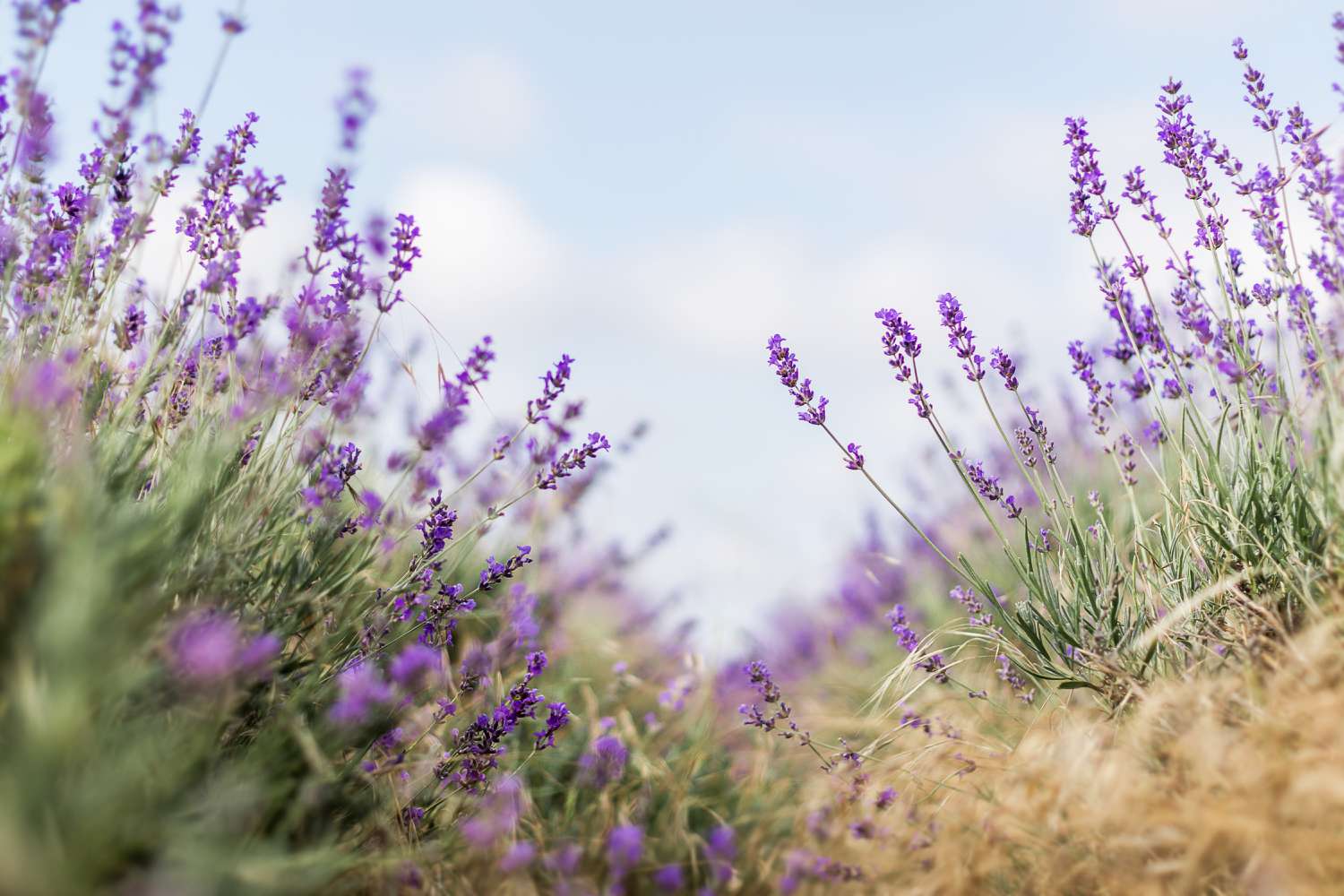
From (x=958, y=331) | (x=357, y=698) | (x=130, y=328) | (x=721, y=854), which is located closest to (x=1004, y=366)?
(x=958, y=331)

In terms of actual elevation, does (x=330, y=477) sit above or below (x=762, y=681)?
above

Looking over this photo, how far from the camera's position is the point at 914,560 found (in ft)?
Answer: 21.5

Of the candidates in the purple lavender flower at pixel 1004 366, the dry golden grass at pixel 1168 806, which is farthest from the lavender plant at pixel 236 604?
the purple lavender flower at pixel 1004 366

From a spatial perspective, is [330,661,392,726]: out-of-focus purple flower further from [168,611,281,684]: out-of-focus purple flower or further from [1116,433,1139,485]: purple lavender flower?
[1116,433,1139,485]: purple lavender flower

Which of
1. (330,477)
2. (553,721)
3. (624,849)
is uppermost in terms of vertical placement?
(330,477)

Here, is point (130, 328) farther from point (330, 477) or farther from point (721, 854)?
point (721, 854)

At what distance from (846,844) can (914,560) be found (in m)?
4.29

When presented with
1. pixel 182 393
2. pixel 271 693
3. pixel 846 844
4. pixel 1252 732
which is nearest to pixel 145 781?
pixel 271 693

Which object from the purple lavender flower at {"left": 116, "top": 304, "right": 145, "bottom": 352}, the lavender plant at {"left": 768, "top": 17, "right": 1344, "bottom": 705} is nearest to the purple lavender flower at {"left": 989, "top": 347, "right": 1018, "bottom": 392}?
the lavender plant at {"left": 768, "top": 17, "right": 1344, "bottom": 705}

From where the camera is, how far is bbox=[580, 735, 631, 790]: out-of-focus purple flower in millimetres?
2631

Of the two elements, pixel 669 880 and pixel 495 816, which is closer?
pixel 669 880

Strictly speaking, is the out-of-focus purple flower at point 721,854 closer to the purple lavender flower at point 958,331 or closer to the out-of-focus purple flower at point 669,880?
the out-of-focus purple flower at point 669,880

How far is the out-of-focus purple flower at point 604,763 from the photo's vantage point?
2631 mm

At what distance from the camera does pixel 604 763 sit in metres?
2.67
